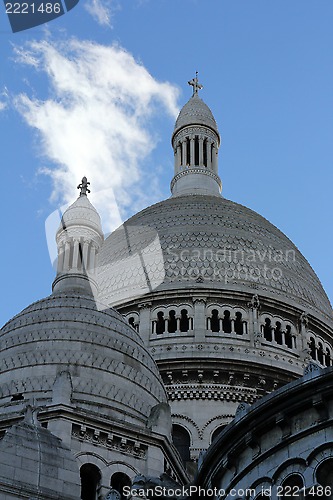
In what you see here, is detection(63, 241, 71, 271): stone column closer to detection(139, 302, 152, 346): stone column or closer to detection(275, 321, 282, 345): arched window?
detection(139, 302, 152, 346): stone column

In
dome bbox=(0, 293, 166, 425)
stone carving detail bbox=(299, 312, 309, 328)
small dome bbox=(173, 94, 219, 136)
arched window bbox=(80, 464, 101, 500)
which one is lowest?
arched window bbox=(80, 464, 101, 500)

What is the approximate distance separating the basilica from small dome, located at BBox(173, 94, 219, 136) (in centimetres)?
8

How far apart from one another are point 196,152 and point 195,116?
1.76m

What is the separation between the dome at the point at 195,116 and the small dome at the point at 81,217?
1776 centimetres

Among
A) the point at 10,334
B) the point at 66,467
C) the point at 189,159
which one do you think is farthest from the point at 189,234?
the point at 66,467

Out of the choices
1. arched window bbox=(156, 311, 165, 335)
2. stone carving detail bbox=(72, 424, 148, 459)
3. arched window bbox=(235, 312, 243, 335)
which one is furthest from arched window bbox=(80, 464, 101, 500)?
arched window bbox=(235, 312, 243, 335)

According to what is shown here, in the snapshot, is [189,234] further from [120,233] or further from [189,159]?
[189,159]

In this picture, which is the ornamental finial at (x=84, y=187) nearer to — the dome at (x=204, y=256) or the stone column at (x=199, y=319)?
the dome at (x=204, y=256)

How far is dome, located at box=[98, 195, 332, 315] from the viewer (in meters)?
42.8

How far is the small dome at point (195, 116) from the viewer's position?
53531 millimetres

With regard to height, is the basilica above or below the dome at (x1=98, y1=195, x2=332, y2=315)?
below

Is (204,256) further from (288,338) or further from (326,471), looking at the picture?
(326,471)

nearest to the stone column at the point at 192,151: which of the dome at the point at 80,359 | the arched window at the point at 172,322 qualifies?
the arched window at the point at 172,322

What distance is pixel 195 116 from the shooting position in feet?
176
